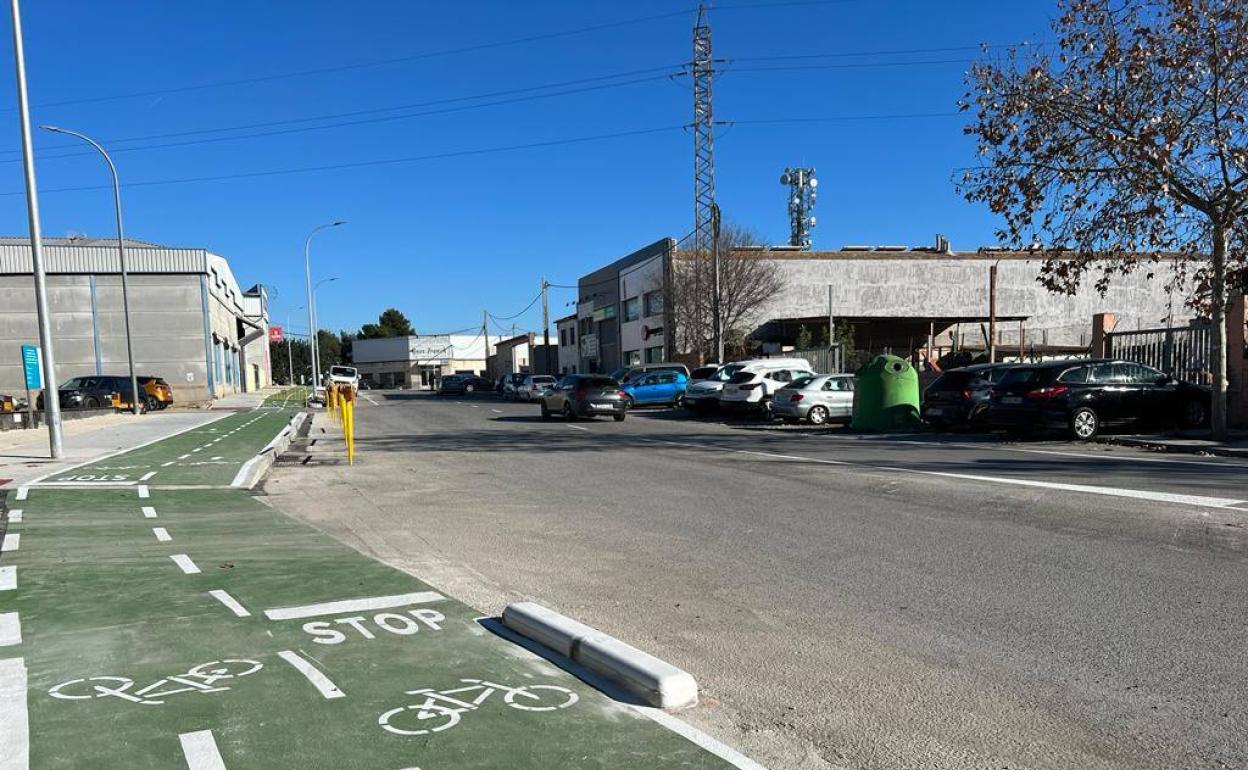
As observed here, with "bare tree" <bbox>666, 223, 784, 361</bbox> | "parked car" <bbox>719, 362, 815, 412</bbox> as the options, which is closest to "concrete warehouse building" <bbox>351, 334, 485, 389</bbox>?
"bare tree" <bbox>666, 223, 784, 361</bbox>

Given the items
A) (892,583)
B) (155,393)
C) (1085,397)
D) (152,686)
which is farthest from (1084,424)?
(155,393)

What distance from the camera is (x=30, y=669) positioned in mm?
4293

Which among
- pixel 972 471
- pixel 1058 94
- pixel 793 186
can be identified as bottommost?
pixel 972 471

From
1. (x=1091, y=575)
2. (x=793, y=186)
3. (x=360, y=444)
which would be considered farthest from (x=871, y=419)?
(x=793, y=186)

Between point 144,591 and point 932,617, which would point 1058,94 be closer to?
point 932,617

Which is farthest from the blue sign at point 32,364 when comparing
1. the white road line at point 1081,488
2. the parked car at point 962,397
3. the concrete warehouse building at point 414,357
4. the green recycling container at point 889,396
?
the concrete warehouse building at point 414,357

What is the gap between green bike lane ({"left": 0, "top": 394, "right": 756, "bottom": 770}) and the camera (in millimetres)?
3367

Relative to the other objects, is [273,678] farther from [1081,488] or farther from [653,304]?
[653,304]

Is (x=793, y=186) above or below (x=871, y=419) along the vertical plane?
above

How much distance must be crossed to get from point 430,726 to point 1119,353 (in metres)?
22.5

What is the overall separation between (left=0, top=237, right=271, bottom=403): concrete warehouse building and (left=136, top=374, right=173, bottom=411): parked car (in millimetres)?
6494

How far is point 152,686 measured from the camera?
13.2 feet

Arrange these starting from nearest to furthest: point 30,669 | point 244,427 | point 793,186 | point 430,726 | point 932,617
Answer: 1. point 430,726
2. point 30,669
3. point 932,617
4. point 244,427
5. point 793,186

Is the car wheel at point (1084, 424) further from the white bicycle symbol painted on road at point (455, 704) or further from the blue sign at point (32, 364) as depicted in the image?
the blue sign at point (32, 364)
